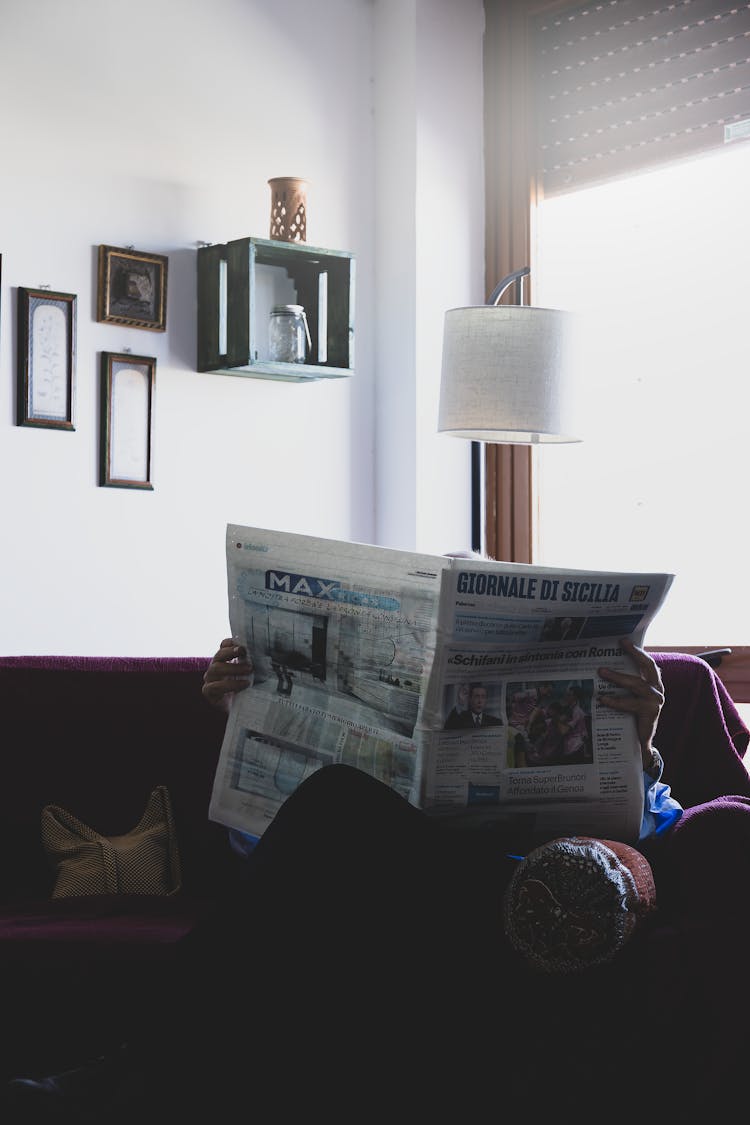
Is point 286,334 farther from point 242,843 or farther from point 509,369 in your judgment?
point 242,843

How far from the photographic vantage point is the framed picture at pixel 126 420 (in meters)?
2.97

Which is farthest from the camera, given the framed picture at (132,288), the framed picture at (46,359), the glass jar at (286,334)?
the glass jar at (286,334)

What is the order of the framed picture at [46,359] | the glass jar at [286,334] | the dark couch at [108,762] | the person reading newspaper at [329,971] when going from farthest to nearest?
the glass jar at [286,334]
the framed picture at [46,359]
the dark couch at [108,762]
the person reading newspaper at [329,971]

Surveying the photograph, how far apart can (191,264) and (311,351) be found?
375mm

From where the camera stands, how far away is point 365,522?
3.55 metres

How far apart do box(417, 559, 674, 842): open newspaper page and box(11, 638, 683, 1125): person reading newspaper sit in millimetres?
70

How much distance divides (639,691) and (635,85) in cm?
208

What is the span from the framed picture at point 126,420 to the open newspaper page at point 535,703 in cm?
159

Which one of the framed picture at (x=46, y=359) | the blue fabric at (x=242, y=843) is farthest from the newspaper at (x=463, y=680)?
the framed picture at (x=46, y=359)

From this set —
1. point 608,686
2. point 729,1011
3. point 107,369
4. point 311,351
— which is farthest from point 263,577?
point 311,351

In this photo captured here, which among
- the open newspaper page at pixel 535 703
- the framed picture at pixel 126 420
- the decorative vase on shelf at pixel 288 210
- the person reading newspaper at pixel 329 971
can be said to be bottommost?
the person reading newspaper at pixel 329 971

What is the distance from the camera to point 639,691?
1686 mm

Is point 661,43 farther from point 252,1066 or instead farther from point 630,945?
point 252,1066

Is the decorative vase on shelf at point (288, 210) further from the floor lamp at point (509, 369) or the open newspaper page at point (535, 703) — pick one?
the open newspaper page at point (535, 703)
